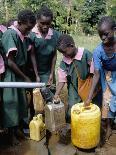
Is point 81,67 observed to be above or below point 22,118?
above

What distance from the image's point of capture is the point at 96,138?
4133mm

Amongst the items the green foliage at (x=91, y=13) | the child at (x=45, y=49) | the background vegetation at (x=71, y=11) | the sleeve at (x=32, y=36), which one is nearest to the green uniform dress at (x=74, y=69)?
the child at (x=45, y=49)

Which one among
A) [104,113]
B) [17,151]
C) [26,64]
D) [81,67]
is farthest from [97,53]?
[17,151]

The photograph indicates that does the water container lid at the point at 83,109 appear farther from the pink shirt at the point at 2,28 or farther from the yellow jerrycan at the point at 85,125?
the pink shirt at the point at 2,28

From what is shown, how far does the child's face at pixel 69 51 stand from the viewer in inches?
170

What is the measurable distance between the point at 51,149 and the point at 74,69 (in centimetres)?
106

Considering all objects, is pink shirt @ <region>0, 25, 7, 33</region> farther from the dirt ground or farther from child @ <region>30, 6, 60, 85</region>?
the dirt ground

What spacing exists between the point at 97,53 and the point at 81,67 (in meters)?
0.37

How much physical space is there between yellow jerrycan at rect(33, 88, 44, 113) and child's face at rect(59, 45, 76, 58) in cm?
73

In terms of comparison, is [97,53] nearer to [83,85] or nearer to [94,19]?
[83,85]

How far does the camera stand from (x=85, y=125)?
13.2ft

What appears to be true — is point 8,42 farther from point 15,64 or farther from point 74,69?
point 74,69

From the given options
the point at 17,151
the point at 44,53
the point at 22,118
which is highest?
the point at 44,53

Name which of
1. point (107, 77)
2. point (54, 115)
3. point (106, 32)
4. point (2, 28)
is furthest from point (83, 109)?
point (2, 28)
